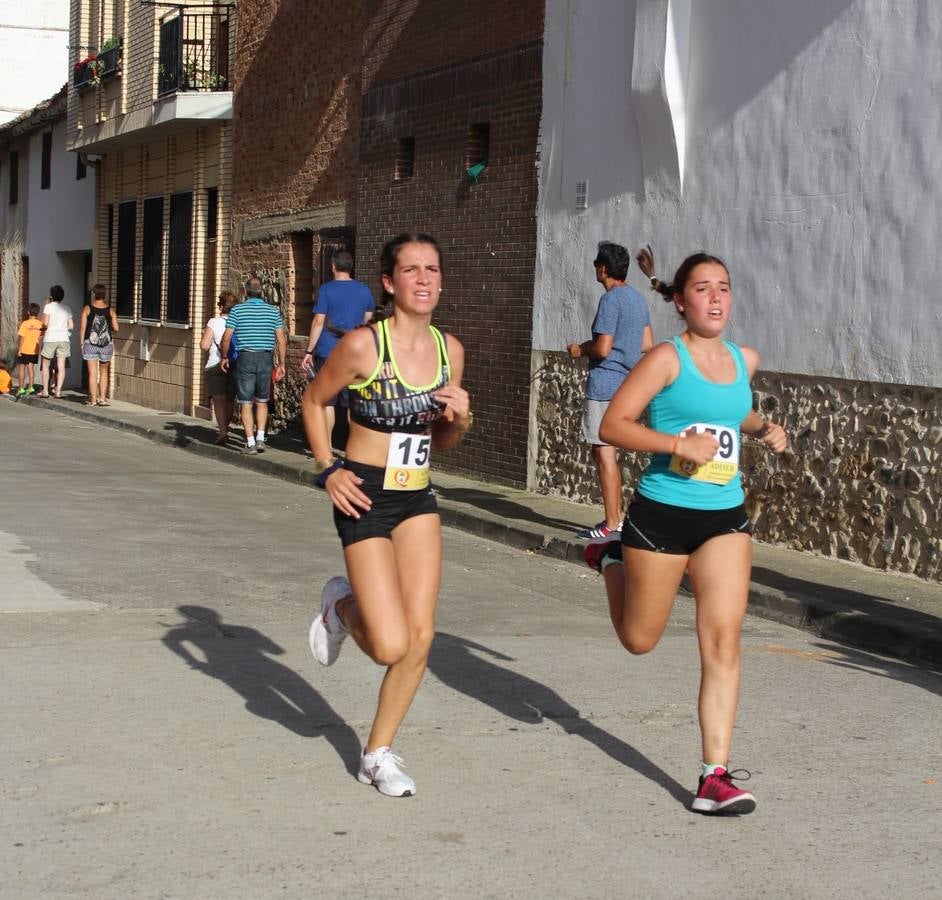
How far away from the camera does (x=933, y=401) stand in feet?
32.9

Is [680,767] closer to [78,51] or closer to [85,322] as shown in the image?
[85,322]

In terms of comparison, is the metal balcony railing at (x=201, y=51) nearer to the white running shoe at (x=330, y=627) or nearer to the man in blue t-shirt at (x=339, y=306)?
the man in blue t-shirt at (x=339, y=306)

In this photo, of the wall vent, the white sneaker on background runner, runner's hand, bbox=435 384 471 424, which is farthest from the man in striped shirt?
runner's hand, bbox=435 384 471 424

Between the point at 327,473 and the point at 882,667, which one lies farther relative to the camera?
the point at 882,667

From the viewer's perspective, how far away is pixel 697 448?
5051mm

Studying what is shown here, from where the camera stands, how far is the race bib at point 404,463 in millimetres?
5250

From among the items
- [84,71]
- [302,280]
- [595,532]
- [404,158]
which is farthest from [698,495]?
[84,71]

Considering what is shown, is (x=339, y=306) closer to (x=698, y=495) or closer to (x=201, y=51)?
(x=698, y=495)

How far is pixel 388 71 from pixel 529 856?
14398 millimetres

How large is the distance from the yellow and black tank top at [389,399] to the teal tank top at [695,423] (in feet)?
2.44

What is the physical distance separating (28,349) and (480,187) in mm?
14115

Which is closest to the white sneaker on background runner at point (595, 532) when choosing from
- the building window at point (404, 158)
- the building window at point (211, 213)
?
the building window at point (404, 158)

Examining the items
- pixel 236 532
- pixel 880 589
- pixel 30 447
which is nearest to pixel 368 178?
pixel 30 447

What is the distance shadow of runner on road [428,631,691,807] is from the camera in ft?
18.5
